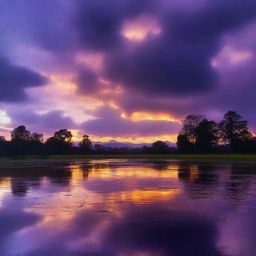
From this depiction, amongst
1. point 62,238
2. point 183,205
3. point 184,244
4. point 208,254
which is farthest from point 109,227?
point 183,205

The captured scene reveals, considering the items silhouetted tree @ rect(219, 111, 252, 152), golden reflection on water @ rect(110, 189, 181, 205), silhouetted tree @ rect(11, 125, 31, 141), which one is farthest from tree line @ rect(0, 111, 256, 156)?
golden reflection on water @ rect(110, 189, 181, 205)

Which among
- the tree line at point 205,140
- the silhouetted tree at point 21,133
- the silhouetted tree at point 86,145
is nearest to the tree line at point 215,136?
the tree line at point 205,140

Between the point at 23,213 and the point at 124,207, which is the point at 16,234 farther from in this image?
the point at 124,207

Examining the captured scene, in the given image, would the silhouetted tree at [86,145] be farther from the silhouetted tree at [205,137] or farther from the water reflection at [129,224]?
the water reflection at [129,224]

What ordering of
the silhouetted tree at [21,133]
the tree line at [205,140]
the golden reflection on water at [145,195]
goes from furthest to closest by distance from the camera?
the silhouetted tree at [21,133] → the tree line at [205,140] → the golden reflection on water at [145,195]

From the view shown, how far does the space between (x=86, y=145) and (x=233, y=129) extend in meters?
73.0

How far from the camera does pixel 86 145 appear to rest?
523 feet

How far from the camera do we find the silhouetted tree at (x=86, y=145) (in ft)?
484

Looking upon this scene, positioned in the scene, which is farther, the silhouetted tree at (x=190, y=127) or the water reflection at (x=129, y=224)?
the silhouetted tree at (x=190, y=127)

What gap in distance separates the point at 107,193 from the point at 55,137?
145 metres

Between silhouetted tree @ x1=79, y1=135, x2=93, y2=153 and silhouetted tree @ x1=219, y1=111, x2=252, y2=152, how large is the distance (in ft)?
197

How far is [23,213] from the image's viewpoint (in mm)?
11938

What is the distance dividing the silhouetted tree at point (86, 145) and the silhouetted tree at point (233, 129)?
60176 mm

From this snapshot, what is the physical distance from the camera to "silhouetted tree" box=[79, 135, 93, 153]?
147625mm
